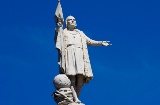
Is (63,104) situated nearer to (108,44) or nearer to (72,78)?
(72,78)

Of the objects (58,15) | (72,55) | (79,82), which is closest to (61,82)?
(79,82)

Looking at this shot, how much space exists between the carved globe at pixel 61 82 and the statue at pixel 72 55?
1.76 feet

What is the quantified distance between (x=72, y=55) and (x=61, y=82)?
1.59 m

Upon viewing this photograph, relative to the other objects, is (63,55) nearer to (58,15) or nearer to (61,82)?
(61,82)

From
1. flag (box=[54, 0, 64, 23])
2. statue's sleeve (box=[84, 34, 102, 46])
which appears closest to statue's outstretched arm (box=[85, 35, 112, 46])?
statue's sleeve (box=[84, 34, 102, 46])

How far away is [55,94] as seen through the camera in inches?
867

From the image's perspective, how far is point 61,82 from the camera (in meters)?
21.9

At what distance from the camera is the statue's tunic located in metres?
22.8

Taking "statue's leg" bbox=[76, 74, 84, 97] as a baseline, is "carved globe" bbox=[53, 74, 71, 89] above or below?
below

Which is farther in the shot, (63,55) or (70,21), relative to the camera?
(70,21)

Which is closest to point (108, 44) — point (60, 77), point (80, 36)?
point (80, 36)

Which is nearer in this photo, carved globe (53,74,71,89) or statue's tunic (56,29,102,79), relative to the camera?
carved globe (53,74,71,89)

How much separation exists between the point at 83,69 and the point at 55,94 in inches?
66.1

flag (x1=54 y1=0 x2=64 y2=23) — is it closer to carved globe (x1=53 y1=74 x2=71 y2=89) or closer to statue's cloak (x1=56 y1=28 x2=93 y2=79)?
statue's cloak (x1=56 y1=28 x2=93 y2=79)
